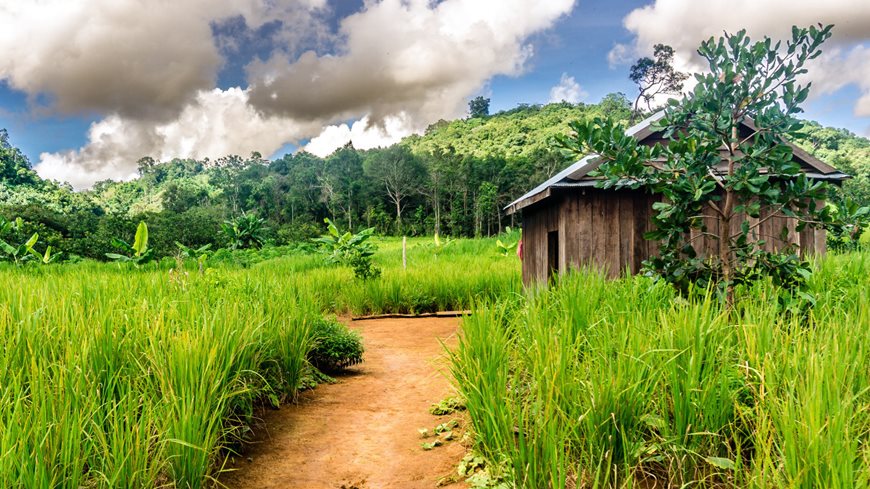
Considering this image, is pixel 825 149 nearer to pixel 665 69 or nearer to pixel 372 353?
pixel 665 69

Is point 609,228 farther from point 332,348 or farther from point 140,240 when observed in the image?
point 140,240

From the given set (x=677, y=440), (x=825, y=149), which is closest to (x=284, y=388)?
(x=677, y=440)

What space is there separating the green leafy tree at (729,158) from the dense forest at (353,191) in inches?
1038

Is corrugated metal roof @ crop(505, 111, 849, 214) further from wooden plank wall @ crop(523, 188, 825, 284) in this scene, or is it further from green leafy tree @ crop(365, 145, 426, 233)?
green leafy tree @ crop(365, 145, 426, 233)

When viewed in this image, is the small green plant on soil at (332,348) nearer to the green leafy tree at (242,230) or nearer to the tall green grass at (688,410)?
the tall green grass at (688,410)

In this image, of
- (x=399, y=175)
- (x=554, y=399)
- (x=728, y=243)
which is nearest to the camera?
(x=554, y=399)

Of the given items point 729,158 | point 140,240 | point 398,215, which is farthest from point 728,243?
point 398,215

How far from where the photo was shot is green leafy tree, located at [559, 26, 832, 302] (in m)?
4.11

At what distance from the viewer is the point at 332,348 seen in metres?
5.95

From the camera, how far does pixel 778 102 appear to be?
4.22 m

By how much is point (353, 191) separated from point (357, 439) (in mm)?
59866

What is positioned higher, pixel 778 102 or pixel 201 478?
pixel 778 102

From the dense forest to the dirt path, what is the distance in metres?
24.5

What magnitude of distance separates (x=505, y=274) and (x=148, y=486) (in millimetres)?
10888
